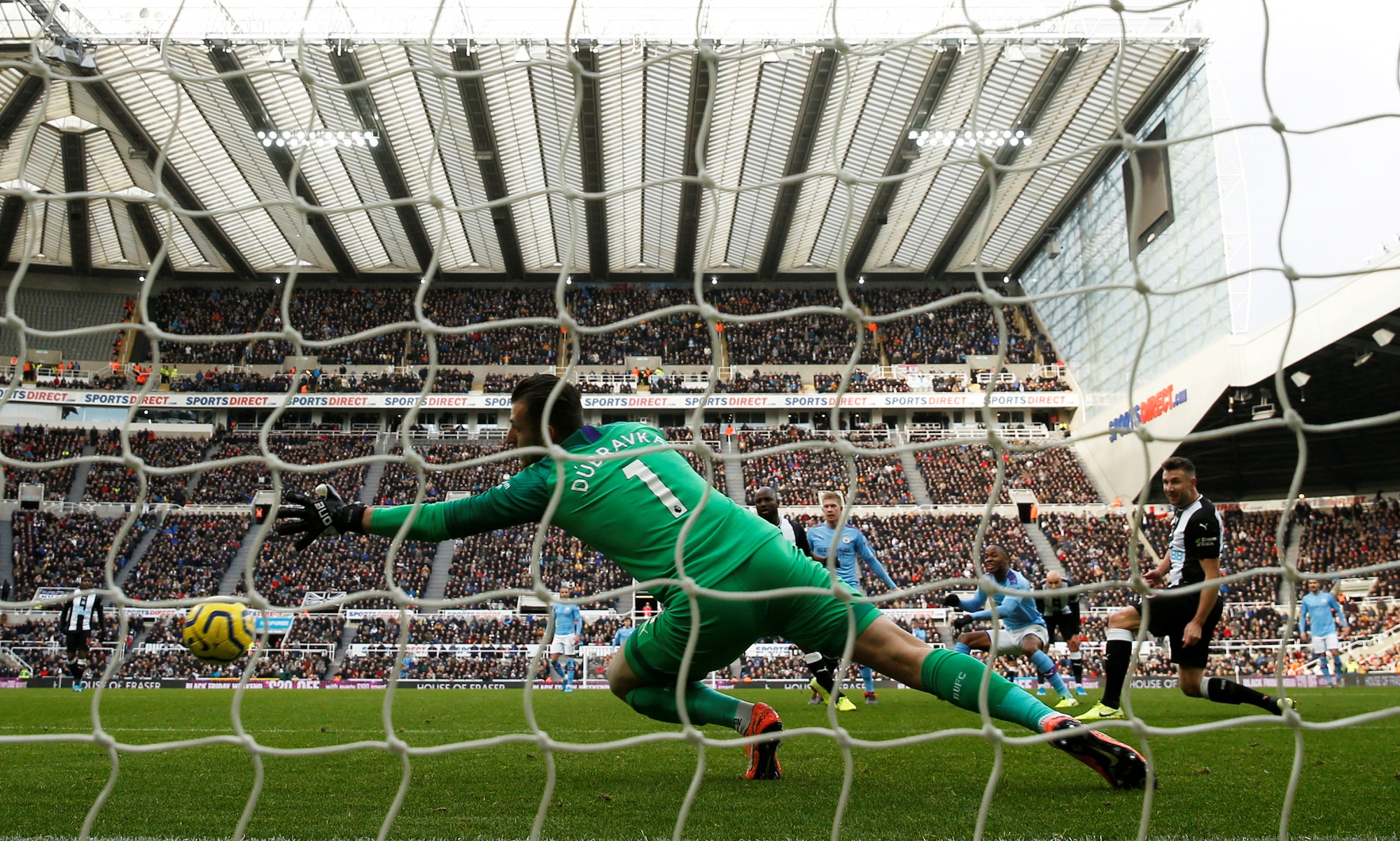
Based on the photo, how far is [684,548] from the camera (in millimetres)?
3443

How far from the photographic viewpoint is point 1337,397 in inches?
874

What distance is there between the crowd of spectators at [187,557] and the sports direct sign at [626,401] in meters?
5.42

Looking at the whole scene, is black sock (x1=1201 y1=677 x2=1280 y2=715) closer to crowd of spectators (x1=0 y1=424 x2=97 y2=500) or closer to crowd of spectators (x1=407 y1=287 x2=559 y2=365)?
crowd of spectators (x1=407 y1=287 x2=559 y2=365)

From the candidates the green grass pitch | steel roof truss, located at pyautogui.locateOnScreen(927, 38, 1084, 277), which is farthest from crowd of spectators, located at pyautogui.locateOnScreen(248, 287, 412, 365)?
the green grass pitch

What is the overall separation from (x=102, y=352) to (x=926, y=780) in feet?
128

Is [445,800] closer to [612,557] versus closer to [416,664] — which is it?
[612,557]

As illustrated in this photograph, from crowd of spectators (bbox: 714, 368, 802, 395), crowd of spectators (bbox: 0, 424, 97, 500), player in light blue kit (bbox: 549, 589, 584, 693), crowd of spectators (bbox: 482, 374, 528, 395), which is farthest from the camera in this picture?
crowd of spectators (bbox: 482, 374, 528, 395)

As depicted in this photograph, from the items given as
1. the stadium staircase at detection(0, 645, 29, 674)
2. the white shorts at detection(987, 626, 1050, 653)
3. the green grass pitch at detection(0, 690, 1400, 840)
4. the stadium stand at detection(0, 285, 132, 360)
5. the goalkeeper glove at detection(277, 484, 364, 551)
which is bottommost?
the stadium staircase at detection(0, 645, 29, 674)

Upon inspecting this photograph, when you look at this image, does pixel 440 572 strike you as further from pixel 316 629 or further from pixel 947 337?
pixel 947 337

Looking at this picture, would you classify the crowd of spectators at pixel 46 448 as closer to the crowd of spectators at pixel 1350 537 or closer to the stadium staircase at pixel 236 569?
the stadium staircase at pixel 236 569

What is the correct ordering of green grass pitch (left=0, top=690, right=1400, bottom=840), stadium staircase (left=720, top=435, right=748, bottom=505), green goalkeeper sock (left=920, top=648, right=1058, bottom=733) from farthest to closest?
stadium staircase (left=720, top=435, right=748, bottom=505) → green goalkeeper sock (left=920, top=648, right=1058, bottom=733) → green grass pitch (left=0, top=690, right=1400, bottom=840)

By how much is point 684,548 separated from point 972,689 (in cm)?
110

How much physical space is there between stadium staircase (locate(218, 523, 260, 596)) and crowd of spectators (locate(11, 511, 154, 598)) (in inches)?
100

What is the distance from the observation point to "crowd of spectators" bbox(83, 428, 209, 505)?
97.8ft
